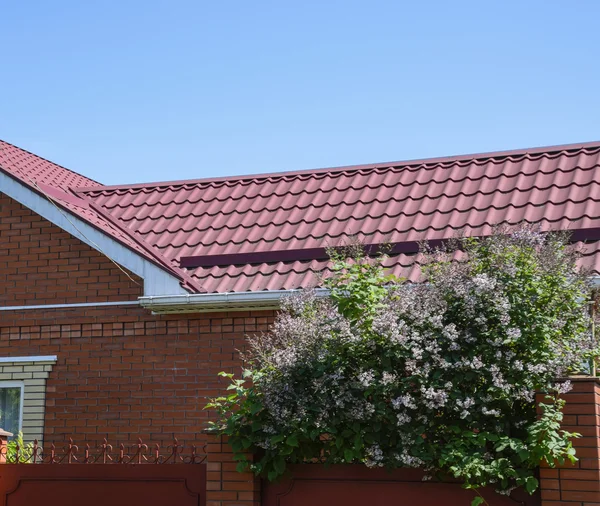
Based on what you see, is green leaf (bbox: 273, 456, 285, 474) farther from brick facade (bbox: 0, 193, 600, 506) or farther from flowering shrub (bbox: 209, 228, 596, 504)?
brick facade (bbox: 0, 193, 600, 506)

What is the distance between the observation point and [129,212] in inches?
491

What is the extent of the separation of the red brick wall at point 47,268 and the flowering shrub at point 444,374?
4.27 meters

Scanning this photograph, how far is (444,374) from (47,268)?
6.32 m

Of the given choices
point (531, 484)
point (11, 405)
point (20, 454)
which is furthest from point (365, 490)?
point (11, 405)

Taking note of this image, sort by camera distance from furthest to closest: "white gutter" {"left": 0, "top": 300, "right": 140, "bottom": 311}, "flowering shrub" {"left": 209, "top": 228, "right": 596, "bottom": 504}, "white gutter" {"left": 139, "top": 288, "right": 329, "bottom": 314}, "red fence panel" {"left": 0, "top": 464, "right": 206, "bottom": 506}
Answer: "white gutter" {"left": 0, "top": 300, "right": 140, "bottom": 311}
"white gutter" {"left": 139, "top": 288, "right": 329, "bottom": 314}
"red fence panel" {"left": 0, "top": 464, "right": 206, "bottom": 506}
"flowering shrub" {"left": 209, "top": 228, "right": 596, "bottom": 504}

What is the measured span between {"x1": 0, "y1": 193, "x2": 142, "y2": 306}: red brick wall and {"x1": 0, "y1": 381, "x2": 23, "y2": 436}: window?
992 mm

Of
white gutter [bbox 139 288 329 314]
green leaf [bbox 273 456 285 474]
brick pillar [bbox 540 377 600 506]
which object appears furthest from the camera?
white gutter [bbox 139 288 329 314]

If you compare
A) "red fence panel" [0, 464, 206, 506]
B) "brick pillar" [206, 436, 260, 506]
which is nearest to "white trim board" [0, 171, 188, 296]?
"red fence panel" [0, 464, 206, 506]

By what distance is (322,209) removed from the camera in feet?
37.8

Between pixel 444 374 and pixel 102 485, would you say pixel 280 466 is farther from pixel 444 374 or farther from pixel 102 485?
pixel 102 485

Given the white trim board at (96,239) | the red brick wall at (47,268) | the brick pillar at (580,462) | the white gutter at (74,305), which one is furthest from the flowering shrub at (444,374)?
the red brick wall at (47,268)

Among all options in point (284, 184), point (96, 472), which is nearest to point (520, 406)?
point (96, 472)

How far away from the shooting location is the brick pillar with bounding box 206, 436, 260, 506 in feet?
22.7

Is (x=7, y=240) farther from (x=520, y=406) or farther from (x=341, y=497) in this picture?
(x=520, y=406)
